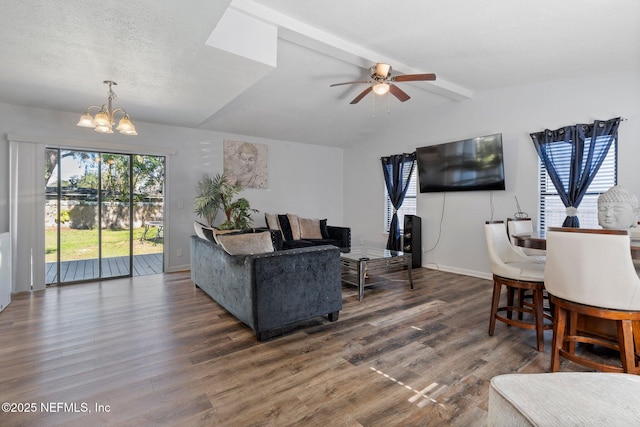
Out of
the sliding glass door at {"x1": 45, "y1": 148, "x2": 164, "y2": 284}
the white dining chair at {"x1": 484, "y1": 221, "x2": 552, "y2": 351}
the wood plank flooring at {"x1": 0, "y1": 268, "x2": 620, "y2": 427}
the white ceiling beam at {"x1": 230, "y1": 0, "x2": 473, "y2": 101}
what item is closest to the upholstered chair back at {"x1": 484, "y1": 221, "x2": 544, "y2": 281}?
the white dining chair at {"x1": 484, "y1": 221, "x2": 552, "y2": 351}

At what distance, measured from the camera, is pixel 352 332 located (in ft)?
8.80

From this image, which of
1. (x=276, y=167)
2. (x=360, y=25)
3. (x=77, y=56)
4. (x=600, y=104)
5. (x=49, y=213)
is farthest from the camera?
(x=276, y=167)

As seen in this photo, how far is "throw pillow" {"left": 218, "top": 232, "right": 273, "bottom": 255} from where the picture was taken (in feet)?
9.13

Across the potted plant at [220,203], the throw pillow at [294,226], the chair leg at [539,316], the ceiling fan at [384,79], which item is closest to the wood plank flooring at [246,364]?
the chair leg at [539,316]

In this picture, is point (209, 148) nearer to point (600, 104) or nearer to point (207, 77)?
point (207, 77)

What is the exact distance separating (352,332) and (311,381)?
0.82m

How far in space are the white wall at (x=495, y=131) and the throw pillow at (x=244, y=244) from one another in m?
3.52

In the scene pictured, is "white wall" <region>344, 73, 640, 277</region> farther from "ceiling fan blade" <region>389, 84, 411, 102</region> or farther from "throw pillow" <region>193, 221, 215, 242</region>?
"throw pillow" <region>193, 221, 215, 242</region>

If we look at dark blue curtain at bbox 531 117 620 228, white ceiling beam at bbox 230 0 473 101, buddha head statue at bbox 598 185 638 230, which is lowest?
buddha head statue at bbox 598 185 638 230

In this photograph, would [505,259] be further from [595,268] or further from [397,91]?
[397,91]

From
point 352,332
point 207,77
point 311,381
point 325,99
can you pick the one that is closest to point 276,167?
point 325,99

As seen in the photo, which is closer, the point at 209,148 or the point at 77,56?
the point at 77,56

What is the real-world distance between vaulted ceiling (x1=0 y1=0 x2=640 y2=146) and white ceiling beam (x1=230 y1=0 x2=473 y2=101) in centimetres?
1

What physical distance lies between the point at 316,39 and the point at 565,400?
127 inches
